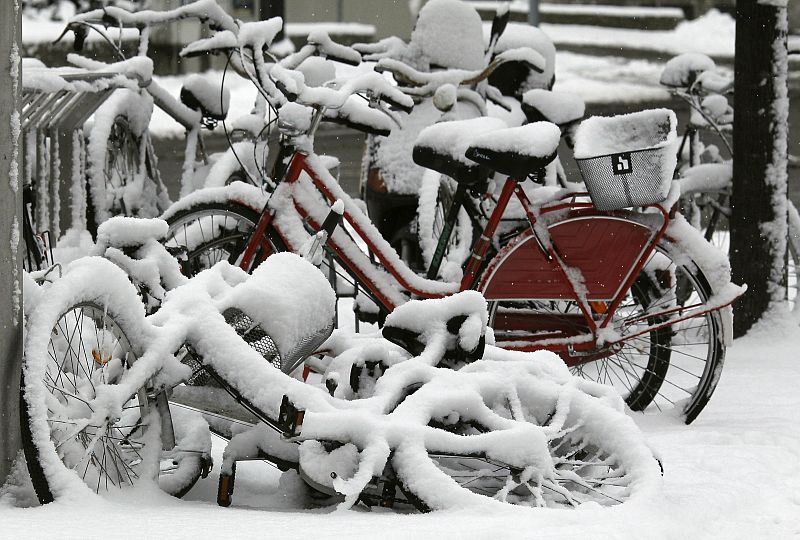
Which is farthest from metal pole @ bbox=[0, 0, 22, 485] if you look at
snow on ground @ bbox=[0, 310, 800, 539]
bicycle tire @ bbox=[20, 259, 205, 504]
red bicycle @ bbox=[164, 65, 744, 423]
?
red bicycle @ bbox=[164, 65, 744, 423]

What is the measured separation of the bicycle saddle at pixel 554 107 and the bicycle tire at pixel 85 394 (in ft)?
8.41

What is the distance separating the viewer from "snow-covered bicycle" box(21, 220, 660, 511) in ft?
11.7

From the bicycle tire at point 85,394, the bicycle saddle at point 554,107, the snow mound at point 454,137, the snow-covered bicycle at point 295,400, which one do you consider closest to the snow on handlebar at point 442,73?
the bicycle saddle at point 554,107

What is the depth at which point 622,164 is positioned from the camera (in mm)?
4945

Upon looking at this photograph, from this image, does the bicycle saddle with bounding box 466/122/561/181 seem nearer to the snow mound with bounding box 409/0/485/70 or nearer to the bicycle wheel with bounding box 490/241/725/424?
the bicycle wheel with bounding box 490/241/725/424

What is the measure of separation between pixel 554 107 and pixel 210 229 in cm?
162

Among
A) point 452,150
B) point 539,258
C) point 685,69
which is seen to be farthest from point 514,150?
point 685,69

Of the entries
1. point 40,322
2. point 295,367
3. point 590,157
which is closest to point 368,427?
point 295,367

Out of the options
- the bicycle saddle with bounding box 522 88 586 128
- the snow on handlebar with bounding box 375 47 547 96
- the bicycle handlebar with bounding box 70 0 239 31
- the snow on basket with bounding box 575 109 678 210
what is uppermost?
the bicycle handlebar with bounding box 70 0 239 31

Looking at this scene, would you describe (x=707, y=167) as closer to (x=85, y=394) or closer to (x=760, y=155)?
(x=760, y=155)

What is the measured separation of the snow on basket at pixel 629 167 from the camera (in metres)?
4.95

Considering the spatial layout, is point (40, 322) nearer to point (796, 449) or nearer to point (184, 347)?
point (184, 347)

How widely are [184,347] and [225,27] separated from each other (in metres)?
2.06

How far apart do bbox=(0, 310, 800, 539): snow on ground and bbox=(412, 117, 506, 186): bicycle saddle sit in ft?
4.05
